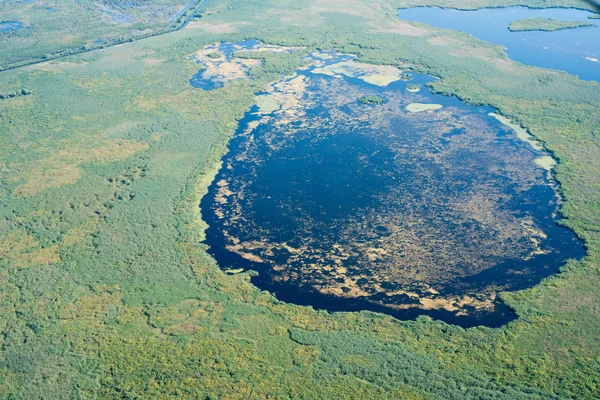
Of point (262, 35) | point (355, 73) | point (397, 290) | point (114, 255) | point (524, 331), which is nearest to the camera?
point (524, 331)

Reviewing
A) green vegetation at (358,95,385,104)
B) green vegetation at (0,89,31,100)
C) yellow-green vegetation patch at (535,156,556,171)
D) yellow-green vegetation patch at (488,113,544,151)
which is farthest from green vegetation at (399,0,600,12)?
green vegetation at (0,89,31,100)

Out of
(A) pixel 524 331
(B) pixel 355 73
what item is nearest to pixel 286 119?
(B) pixel 355 73

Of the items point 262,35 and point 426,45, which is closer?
point 426,45

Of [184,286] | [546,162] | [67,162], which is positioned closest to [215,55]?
[67,162]

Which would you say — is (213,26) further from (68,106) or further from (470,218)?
(470,218)

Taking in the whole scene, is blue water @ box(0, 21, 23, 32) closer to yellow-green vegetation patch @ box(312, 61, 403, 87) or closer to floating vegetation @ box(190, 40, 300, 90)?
floating vegetation @ box(190, 40, 300, 90)
